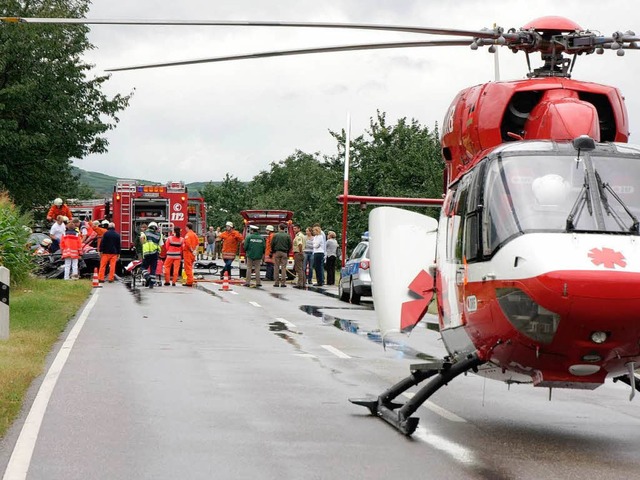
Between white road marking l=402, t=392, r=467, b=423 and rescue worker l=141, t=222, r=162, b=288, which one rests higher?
rescue worker l=141, t=222, r=162, b=288

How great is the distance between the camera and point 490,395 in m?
12.3

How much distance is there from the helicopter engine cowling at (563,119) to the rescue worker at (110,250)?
22.6 metres

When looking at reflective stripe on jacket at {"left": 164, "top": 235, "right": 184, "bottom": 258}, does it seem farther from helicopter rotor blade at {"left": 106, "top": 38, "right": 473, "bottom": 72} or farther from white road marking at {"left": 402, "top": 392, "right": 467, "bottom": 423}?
helicopter rotor blade at {"left": 106, "top": 38, "right": 473, "bottom": 72}

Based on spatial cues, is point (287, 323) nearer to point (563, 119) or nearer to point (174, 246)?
point (174, 246)

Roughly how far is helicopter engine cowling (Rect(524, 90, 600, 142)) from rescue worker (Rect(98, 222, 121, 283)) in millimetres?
22629

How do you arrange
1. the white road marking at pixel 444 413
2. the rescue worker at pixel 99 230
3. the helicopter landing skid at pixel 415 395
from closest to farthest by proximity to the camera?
the helicopter landing skid at pixel 415 395
the white road marking at pixel 444 413
the rescue worker at pixel 99 230

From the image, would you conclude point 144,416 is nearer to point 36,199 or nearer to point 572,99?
point 572,99

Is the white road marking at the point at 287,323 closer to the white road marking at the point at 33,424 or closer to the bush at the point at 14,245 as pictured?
the white road marking at the point at 33,424

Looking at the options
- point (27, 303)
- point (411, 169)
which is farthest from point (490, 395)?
point (411, 169)

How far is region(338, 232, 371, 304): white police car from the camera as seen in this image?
26938 millimetres

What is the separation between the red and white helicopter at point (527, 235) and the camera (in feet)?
25.6

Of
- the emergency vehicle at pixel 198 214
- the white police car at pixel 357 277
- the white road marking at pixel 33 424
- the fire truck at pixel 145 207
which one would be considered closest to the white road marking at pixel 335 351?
the white road marking at pixel 33 424

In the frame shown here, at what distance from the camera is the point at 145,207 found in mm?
40938

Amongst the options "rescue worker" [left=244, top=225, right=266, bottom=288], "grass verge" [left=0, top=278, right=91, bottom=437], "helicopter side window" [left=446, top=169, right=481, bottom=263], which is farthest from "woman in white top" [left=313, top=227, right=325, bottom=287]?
"helicopter side window" [left=446, top=169, right=481, bottom=263]
